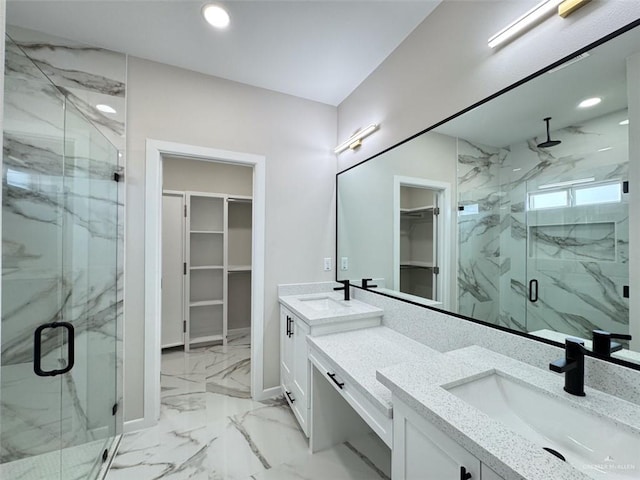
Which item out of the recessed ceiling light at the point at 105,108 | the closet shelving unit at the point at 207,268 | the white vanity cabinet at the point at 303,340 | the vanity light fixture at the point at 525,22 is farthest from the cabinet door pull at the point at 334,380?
the closet shelving unit at the point at 207,268

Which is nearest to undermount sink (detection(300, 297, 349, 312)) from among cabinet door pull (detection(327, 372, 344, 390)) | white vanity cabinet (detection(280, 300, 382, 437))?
white vanity cabinet (detection(280, 300, 382, 437))

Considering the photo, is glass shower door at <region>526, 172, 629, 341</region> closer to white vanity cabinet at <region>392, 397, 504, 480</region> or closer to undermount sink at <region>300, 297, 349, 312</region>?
white vanity cabinet at <region>392, 397, 504, 480</region>

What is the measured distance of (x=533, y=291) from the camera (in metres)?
1.16

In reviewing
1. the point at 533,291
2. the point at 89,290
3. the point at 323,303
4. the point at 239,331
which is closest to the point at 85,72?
the point at 89,290

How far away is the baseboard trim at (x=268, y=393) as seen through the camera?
2307 mm

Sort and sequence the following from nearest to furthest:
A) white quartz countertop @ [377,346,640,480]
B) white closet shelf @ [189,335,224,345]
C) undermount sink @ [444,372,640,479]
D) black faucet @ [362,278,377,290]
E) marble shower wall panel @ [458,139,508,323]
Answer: white quartz countertop @ [377,346,640,480], undermount sink @ [444,372,640,479], marble shower wall panel @ [458,139,508,323], black faucet @ [362,278,377,290], white closet shelf @ [189,335,224,345]

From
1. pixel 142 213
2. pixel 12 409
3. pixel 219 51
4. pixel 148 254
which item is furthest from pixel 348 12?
pixel 12 409

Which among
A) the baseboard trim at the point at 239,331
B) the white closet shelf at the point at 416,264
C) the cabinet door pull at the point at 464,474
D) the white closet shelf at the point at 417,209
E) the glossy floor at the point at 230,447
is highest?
the white closet shelf at the point at 417,209

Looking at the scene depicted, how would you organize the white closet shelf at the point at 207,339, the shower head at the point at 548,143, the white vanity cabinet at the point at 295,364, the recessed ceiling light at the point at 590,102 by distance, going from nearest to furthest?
the recessed ceiling light at the point at 590,102 < the shower head at the point at 548,143 < the white vanity cabinet at the point at 295,364 < the white closet shelf at the point at 207,339

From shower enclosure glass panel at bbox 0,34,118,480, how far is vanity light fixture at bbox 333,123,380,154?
179cm

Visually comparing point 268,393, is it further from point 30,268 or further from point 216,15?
point 216,15

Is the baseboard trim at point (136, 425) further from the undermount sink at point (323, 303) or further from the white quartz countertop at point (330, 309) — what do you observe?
the undermount sink at point (323, 303)

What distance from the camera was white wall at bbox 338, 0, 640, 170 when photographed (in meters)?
1.00

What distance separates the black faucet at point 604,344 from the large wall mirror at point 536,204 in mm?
31
